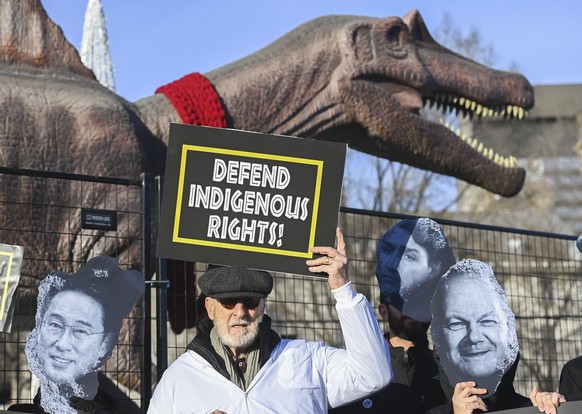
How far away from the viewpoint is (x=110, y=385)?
5.56 metres

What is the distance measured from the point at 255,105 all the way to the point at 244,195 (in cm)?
318

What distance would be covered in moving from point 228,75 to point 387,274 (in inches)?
106

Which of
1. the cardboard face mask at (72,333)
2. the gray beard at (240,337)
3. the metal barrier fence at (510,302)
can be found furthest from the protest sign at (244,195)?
the metal barrier fence at (510,302)

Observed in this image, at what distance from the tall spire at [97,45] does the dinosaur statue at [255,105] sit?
3137 mm

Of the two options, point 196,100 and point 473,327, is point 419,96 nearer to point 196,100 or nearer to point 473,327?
point 196,100

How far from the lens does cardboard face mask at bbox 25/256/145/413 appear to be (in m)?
4.70

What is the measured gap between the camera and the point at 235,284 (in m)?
4.03

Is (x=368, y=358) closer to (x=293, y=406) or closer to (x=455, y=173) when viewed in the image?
(x=293, y=406)

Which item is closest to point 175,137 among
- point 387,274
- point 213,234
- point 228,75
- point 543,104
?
point 213,234

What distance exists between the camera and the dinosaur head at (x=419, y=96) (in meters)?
7.67

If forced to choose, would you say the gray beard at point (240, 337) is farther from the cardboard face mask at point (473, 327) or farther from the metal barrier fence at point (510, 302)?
the metal barrier fence at point (510, 302)

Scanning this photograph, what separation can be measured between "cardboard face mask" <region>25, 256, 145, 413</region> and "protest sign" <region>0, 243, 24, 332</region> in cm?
11

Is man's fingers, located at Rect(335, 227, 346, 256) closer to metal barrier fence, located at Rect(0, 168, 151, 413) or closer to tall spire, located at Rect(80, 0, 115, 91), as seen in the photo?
metal barrier fence, located at Rect(0, 168, 151, 413)

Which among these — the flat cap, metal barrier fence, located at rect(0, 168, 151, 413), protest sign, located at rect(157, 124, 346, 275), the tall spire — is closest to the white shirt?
the flat cap
